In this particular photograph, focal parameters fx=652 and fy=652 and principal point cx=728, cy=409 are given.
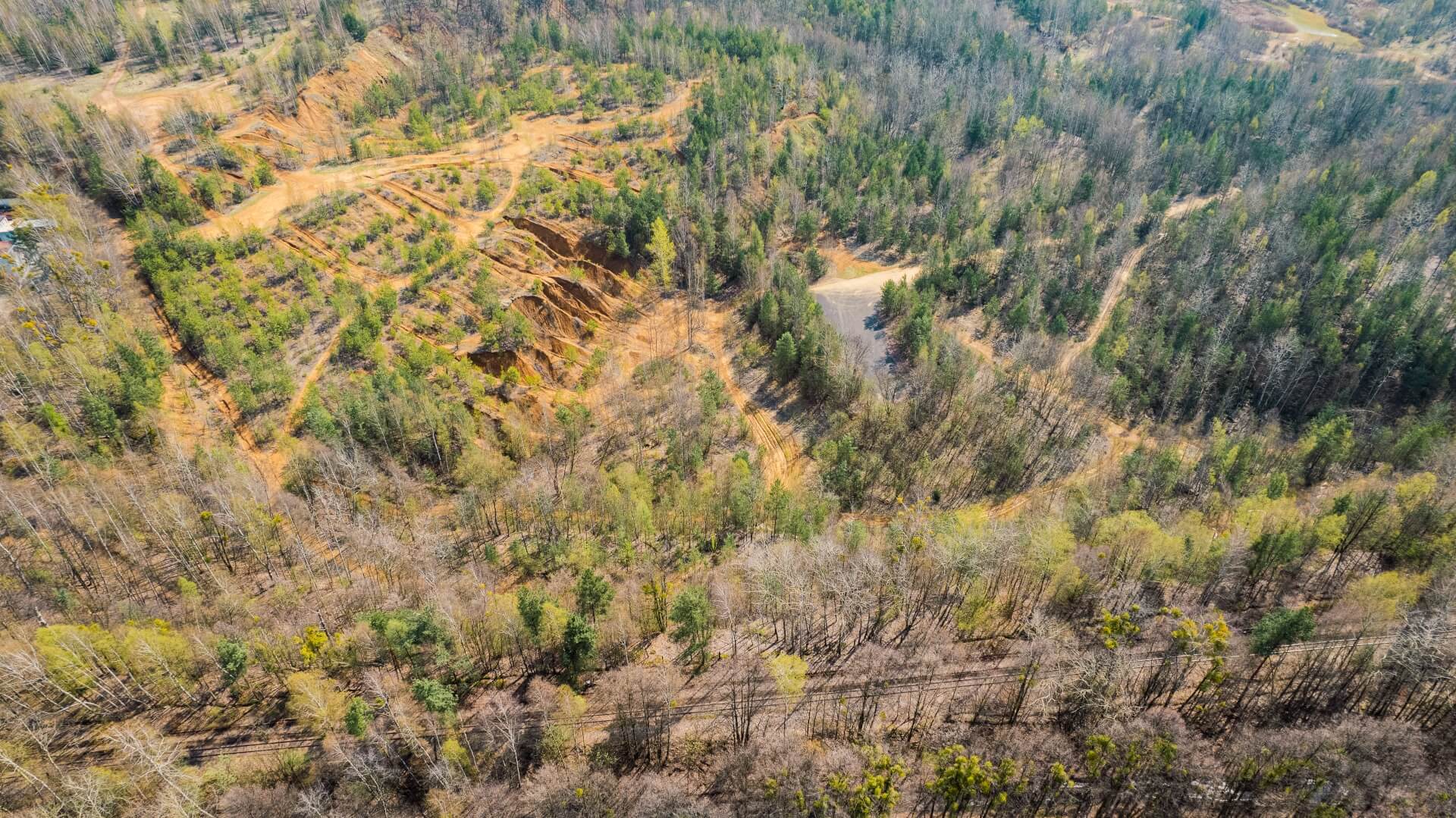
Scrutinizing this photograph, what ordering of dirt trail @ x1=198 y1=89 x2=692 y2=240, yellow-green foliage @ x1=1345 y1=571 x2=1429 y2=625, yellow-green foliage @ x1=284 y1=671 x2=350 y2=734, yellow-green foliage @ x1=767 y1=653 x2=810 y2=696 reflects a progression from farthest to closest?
1. dirt trail @ x1=198 y1=89 x2=692 y2=240
2. yellow-green foliage @ x1=1345 y1=571 x2=1429 y2=625
3. yellow-green foliage @ x1=767 y1=653 x2=810 y2=696
4. yellow-green foliage @ x1=284 y1=671 x2=350 y2=734

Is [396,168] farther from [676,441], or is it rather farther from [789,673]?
[789,673]

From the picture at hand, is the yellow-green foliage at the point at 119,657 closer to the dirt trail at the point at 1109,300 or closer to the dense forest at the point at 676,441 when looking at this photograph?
the dense forest at the point at 676,441

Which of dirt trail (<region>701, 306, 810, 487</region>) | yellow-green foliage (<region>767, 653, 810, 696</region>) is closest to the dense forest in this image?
dirt trail (<region>701, 306, 810, 487</region>)

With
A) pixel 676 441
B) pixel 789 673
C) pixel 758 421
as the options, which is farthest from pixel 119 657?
pixel 758 421

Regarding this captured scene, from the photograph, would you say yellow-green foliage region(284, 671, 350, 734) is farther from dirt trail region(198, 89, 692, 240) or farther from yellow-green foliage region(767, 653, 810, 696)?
dirt trail region(198, 89, 692, 240)

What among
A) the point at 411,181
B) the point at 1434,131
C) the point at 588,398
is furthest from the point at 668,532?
the point at 1434,131
